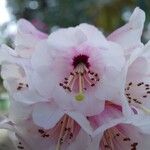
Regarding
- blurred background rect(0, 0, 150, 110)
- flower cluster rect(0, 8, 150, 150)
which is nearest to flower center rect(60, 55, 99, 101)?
flower cluster rect(0, 8, 150, 150)

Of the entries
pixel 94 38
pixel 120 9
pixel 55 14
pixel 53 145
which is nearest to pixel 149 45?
pixel 94 38

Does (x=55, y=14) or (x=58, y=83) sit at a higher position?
(x=55, y=14)

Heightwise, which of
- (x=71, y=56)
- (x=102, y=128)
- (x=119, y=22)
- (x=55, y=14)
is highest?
(x=55, y=14)

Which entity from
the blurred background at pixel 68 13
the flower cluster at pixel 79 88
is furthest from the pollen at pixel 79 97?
the blurred background at pixel 68 13

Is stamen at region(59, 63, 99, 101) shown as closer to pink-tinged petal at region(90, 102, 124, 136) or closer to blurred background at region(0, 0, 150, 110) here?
pink-tinged petal at region(90, 102, 124, 136)

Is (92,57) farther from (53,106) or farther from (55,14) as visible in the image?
(55,14)

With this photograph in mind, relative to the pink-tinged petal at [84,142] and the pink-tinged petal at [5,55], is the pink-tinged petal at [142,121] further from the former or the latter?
the pink-tinged petal at [5,55]

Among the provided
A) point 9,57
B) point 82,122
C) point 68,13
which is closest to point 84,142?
point 82,122
